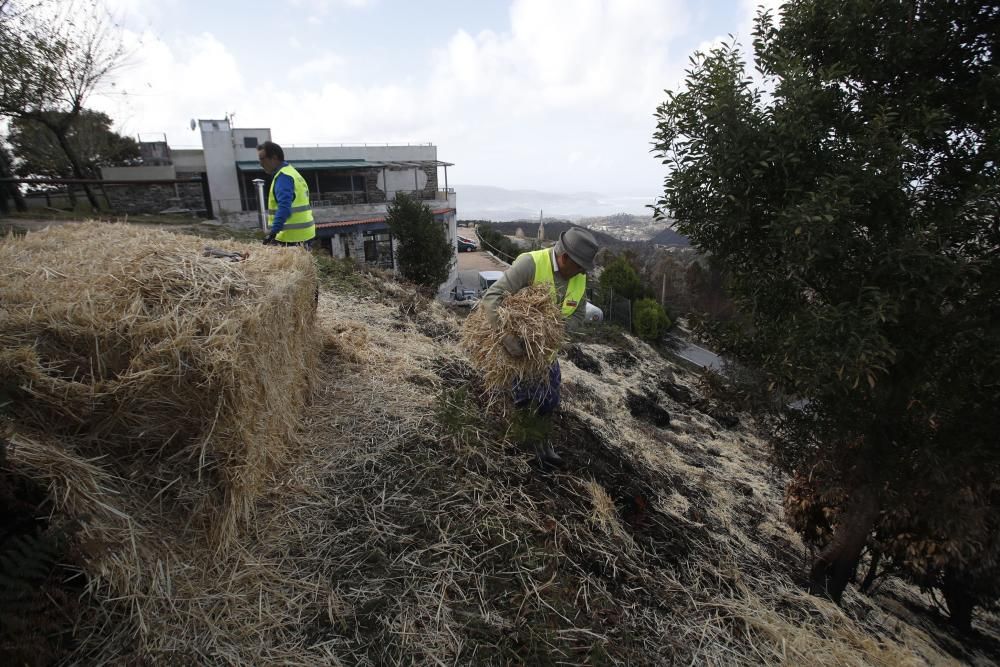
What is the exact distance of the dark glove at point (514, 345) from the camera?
3.57 m

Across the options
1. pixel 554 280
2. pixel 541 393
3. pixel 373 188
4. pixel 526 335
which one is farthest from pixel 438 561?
pixel 373 188

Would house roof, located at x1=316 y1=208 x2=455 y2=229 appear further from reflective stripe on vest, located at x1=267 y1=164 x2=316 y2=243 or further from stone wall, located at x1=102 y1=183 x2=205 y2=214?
reflective stripe on vest, located at x1=267 y1=164 x2=316 y2=243

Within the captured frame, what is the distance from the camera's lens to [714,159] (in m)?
3.29

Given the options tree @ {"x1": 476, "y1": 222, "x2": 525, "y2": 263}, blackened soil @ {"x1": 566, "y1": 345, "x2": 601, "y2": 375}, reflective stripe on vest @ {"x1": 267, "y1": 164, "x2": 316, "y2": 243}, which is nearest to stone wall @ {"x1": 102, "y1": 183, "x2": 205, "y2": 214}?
blackened soil @ {"x1": 566, "y1": 345, "x2": 601, "y2": 375}

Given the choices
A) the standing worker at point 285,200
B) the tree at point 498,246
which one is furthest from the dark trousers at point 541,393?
the tree at point 498,246

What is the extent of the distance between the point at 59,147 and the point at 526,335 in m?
24.7

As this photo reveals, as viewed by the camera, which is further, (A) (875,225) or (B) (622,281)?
(B) (622,281)

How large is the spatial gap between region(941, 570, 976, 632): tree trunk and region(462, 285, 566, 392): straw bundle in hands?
453 centimetres

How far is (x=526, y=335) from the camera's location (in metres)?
3.51

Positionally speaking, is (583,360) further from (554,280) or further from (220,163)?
(220,163)

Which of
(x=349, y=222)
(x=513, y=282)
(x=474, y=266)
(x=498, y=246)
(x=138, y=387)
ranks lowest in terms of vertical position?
(x=474, y=266)

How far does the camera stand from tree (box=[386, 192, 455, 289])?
19.8 meters

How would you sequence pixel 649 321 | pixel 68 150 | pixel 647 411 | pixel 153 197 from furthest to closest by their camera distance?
pixel 649 321 → pixel 153 197 → pixel 68 150 → pixel 647 411

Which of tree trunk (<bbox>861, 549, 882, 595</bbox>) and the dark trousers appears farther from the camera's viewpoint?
tree trunk (<bbox>861, 549, 882, 595</bbox>)
